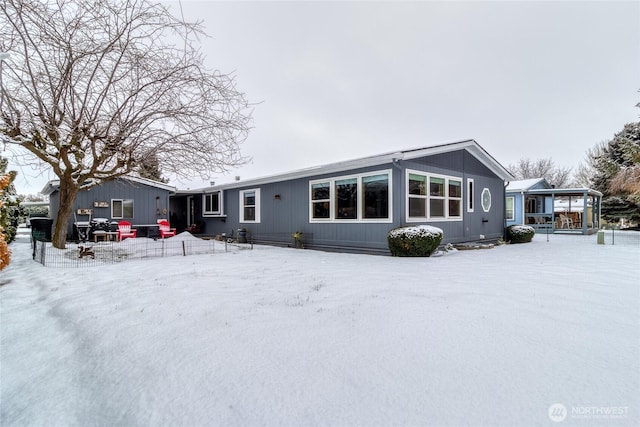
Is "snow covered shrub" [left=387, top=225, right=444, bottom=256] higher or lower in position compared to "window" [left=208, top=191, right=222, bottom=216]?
lower

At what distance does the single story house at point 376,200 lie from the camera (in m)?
8.63

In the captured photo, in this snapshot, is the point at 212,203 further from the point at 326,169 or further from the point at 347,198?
the point at 347,198

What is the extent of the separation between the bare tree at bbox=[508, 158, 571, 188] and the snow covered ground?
127ft

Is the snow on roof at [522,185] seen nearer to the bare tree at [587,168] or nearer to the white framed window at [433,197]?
the white framed window at [433,197]

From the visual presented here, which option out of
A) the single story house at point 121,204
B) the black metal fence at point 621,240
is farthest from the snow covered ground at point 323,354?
the single story house at point 121,204

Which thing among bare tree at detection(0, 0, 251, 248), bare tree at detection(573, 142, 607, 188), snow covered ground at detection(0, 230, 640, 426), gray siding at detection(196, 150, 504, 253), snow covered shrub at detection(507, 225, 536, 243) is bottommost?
snow covered ground at detection(0, 230, 640, 426)

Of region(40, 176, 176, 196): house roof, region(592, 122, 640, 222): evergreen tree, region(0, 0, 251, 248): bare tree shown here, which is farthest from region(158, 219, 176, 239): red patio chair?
region(592, 122, 640, 222): evergreen tree

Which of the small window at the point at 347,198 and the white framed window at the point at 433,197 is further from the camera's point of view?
the small window at the point at 347,198

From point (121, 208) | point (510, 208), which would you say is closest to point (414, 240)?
point (510, 208)

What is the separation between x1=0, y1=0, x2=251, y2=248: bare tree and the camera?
16.3 ft

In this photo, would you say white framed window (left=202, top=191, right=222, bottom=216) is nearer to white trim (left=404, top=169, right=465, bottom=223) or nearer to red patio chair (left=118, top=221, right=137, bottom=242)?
red patio chair (left=118, top=221, right=137, bottom=242)

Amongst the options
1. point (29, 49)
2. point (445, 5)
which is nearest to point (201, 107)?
point (29, 49)

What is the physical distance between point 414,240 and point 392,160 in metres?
2.19

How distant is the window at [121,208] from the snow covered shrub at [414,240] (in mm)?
12703
